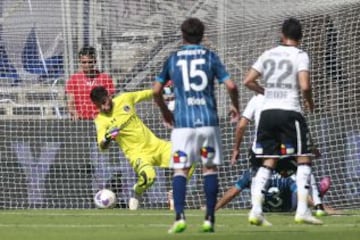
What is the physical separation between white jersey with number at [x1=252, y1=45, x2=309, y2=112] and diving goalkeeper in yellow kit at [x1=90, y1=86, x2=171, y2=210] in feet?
13.5

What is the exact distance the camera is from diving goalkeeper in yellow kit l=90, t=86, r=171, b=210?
16.6m

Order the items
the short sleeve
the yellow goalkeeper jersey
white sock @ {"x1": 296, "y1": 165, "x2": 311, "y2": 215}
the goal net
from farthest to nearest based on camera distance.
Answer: the goal net < the yellow goalkeeper jersey < the short sleeve < white sock @ {"x1": 296, "y1": 165, "x2": 311, "y2": 215}

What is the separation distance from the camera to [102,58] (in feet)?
61.3

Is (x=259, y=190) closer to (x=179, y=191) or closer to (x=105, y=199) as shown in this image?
(x=179, y=191)

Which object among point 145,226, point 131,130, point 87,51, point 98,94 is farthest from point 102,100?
point 145,226

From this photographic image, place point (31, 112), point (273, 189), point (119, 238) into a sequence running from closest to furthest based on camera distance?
1. point (119, 238)
2. point (273, 189)
3. point (31, 112)

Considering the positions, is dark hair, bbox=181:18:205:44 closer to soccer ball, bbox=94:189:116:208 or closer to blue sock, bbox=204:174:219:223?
blue sock, bbox=204:174:219:223

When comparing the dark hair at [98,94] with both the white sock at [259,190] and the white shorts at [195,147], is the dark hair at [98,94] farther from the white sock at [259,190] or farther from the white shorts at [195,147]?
the white shorts at [195,147]

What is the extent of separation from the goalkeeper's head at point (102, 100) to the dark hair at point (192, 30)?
5.02 meters

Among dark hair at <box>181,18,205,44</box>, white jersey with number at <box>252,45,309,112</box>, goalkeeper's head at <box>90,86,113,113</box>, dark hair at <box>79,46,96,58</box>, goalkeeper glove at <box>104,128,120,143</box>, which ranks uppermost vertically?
dark hair at <box>181,18,205,44</box>

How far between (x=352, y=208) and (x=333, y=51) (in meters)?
2.10

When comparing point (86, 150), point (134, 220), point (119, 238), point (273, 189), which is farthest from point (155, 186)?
point (119, 238)

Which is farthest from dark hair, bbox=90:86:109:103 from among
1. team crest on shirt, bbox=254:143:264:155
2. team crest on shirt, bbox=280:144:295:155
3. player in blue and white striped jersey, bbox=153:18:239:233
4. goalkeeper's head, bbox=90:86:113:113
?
player in blue and white striped jersey, bbox=153:18:239:233

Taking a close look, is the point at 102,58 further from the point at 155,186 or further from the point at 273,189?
the point at 273,189
